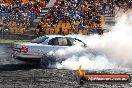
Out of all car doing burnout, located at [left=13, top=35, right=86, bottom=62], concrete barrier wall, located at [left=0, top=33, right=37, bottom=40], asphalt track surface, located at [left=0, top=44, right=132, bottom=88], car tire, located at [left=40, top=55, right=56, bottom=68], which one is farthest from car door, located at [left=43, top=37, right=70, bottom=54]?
concrete barrier wall, located at [left=0, top=33, right=37, bottom=40]

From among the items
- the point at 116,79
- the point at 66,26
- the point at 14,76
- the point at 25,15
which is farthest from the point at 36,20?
the point at 116,79

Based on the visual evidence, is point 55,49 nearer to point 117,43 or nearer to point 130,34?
point 117,43

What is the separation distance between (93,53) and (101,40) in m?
2.07

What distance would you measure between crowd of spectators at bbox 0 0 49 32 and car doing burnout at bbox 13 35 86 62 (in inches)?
777

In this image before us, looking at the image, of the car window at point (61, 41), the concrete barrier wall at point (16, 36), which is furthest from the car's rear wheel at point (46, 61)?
the concrete barrier wall at point (16, 36)

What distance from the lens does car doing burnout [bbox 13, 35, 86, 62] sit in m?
16.8

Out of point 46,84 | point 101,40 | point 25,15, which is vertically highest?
point 25,15

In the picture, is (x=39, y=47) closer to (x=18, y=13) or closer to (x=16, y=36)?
(x=16, y=36)

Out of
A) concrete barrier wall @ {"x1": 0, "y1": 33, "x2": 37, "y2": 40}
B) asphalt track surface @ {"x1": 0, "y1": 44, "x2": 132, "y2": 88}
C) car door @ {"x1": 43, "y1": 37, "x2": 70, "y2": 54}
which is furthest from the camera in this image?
concrete barrier wall @ {"x1": 0, "y1": 33, "x2": 37, "y2": 40}

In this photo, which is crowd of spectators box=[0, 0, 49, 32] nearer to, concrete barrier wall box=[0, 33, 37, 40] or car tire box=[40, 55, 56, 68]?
concrete barrier wall box=[0, 33, 37, 40]

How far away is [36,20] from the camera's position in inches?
1534

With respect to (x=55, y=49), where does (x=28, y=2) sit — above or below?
above

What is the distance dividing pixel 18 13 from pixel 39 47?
Result: 74.0 ft

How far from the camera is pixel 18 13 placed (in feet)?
128
